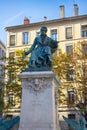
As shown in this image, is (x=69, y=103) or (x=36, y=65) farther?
(x=69, y=103)

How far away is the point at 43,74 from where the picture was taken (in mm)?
13055

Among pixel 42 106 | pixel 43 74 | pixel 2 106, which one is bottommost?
pixel 2 106

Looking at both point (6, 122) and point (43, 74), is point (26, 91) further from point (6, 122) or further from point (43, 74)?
point (6, 122)

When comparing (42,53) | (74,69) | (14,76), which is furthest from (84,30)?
(42,53)

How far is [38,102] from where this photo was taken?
42.2ft

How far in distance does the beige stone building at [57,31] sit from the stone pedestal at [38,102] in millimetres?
29509

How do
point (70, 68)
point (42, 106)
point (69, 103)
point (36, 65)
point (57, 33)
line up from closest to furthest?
point (42, 106) < point (36, 65) < point (70, 68) < point (69, 103) < point (57, 33)

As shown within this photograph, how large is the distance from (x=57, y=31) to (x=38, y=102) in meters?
32.5

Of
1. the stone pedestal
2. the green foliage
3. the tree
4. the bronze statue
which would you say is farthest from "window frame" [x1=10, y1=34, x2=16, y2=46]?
the stone pedestal

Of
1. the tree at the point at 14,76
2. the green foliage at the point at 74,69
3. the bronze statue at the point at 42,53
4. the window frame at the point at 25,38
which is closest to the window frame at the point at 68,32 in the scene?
the window frame at the point at 25,38

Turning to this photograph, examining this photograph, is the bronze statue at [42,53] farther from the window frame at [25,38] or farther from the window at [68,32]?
the window frame at [25,38]

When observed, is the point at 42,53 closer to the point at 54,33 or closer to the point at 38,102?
the point at 38,102

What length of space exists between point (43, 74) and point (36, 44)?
6.83 feet

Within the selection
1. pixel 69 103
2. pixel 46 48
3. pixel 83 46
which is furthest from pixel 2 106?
pixel 46 48
